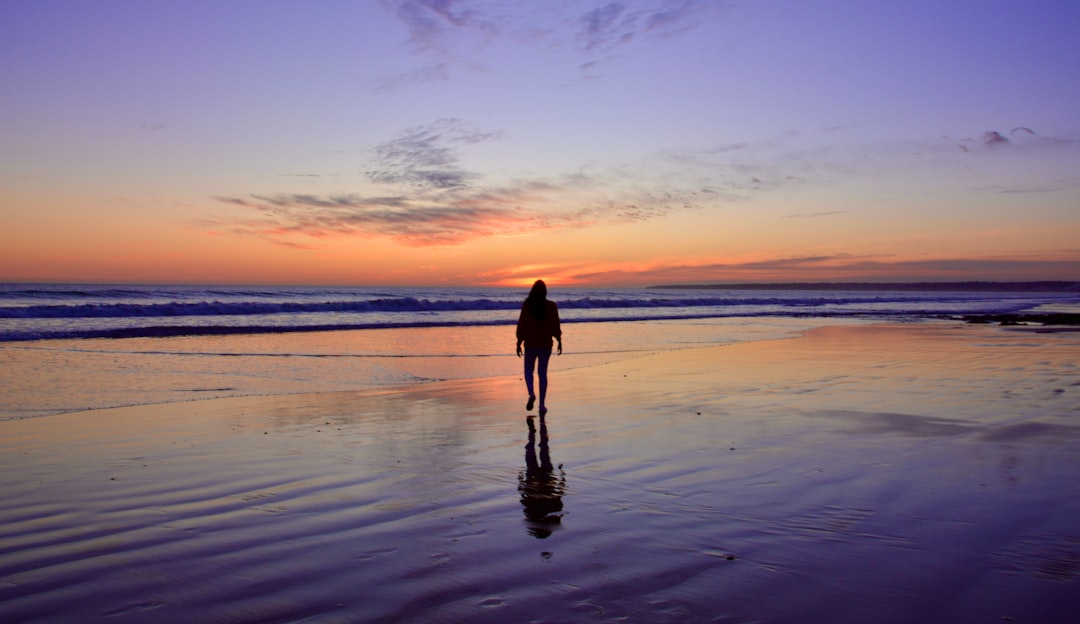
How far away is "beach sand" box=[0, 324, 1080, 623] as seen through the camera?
12.2 feet

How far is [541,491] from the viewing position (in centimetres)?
589

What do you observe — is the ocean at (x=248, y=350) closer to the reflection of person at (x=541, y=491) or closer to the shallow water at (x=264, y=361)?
the shallow water at (x=264, y=361)

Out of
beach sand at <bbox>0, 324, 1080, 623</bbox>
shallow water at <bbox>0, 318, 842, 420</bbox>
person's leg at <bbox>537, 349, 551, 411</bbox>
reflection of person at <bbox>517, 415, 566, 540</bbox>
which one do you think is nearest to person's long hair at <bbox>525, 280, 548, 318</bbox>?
person's leg at <bbox>537, 349, 551, 411</bbox>

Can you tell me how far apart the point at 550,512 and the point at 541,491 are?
1.96 feet

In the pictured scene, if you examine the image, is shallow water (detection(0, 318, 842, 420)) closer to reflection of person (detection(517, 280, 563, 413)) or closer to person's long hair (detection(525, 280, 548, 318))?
reflection of person (detection(517, 280, 563, 413))

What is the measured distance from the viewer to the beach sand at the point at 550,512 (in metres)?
3.71

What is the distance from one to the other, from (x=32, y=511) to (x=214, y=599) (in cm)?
261

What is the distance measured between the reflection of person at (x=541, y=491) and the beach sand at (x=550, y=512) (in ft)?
0.12

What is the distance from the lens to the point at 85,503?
552cm

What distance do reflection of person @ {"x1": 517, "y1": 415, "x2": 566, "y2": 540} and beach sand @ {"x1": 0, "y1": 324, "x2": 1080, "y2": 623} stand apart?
36 mm

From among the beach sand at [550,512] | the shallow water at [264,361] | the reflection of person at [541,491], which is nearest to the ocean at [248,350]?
the shallow water at [264,361]

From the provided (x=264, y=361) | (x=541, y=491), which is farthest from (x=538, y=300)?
(x=264, y=361)

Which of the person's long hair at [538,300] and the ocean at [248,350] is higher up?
the person's long hair at [538,300]

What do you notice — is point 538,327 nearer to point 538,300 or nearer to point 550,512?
point 538,300
